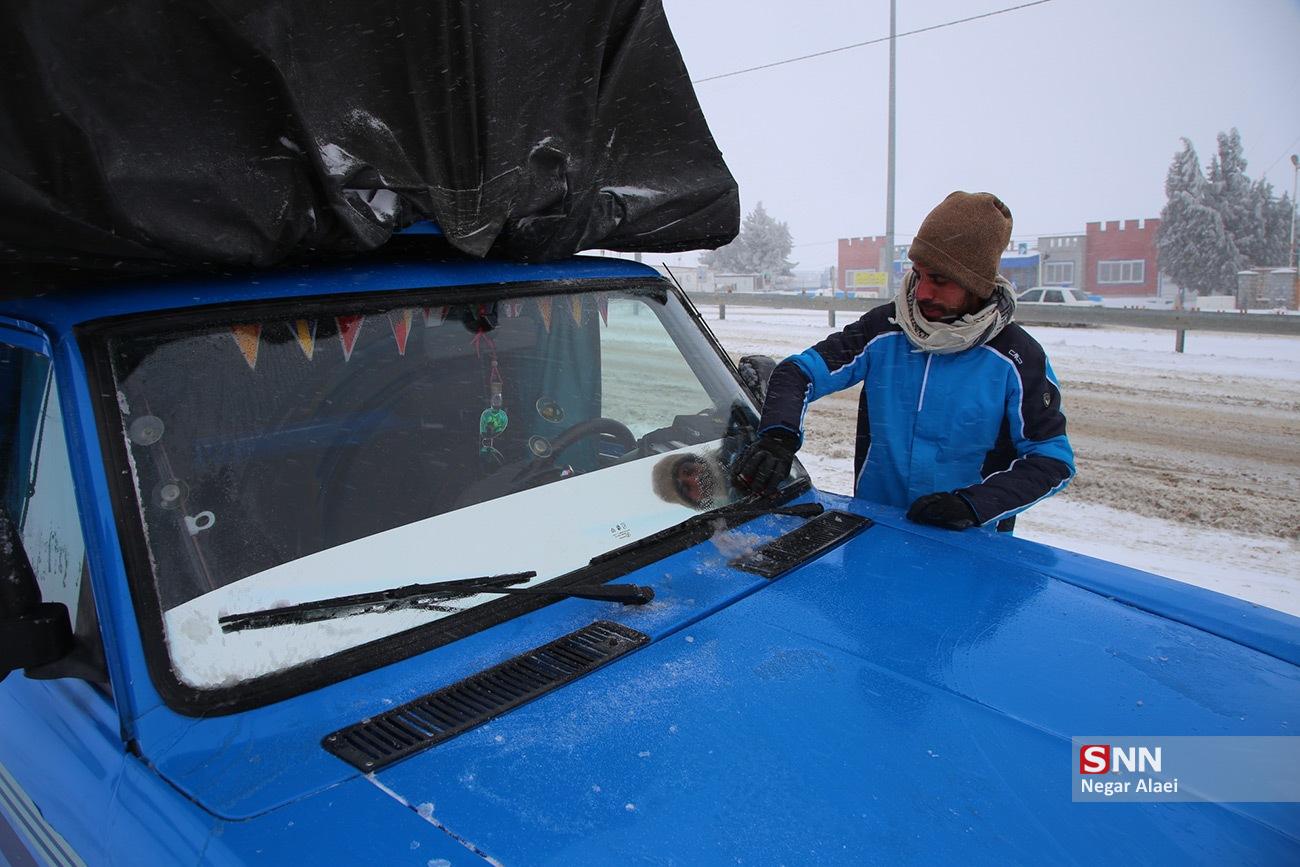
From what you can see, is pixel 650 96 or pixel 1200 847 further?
pixel 650 96

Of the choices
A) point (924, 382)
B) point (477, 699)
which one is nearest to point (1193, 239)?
point (924, 382)

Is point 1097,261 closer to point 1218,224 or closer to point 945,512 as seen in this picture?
point 1218,224

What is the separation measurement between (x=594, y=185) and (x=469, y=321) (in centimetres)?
55

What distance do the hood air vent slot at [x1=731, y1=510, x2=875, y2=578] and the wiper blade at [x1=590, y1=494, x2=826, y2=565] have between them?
0.13 feet

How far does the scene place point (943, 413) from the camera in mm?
2906

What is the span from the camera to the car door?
4.84ft

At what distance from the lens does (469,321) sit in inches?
86.0

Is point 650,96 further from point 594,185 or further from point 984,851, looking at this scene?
point 984,851

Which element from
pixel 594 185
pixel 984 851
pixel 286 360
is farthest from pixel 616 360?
pixel 984 851

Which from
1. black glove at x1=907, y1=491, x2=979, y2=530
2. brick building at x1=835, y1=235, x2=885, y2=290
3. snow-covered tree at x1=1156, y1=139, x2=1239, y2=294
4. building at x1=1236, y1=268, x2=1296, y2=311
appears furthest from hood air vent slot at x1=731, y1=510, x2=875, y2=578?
brick building at x1=835, y1=235, x2=885, y2=290

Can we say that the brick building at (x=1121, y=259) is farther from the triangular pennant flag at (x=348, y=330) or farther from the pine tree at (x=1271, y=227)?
the triangular pennant flag at (x=348, y=330)

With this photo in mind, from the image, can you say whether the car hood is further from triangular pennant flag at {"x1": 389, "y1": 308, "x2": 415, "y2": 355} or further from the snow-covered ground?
the snow-covered ground

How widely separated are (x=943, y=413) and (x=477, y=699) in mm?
1939

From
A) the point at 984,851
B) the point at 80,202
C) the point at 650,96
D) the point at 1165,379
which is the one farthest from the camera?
the point at 1165,379
